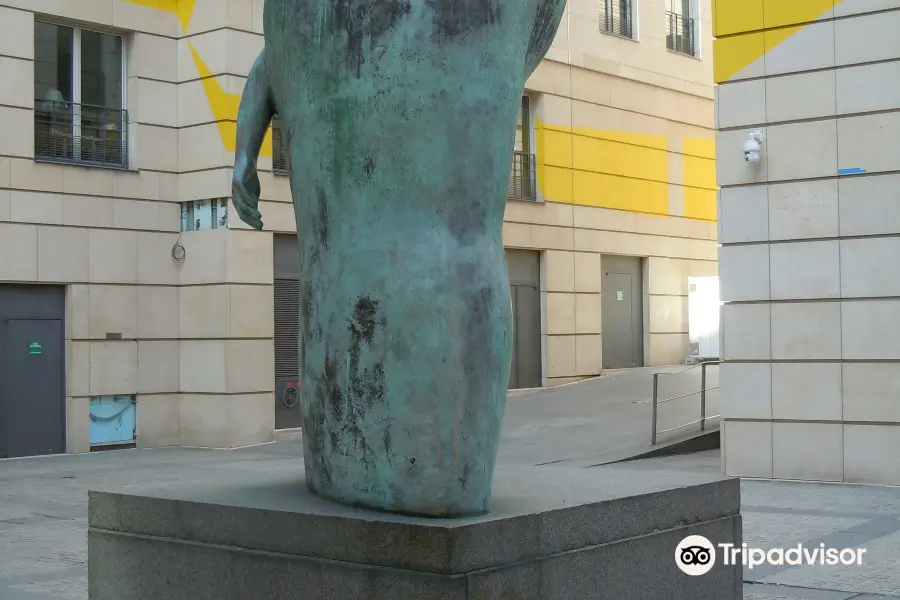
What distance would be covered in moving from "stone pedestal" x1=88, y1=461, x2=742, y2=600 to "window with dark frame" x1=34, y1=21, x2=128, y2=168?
535 inches

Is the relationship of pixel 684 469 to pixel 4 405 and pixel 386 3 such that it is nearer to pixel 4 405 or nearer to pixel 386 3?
pixel 4 405

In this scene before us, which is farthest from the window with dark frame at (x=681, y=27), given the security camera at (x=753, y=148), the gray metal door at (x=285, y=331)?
the security camera at (x=753, y=148)

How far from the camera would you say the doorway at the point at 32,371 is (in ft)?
56.6

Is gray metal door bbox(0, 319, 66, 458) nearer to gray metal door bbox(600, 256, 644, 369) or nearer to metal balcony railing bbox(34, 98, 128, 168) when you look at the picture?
metal balcony railing bbox(34, 98, 128, 168)

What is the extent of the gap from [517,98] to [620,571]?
1.95 meters

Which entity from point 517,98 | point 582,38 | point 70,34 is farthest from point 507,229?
point 517,98

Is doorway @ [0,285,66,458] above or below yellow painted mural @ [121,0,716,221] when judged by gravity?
below

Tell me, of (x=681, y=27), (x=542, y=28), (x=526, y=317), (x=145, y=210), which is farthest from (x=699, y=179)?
(x=542, y=28)

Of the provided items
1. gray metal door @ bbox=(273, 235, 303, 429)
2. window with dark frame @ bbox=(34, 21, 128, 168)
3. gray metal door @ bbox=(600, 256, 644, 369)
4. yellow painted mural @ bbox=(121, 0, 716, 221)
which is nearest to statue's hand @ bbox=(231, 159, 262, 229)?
window with dark frame @ bbox=(34, 21, 128, 168)

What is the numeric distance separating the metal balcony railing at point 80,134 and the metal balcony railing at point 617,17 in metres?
11.6

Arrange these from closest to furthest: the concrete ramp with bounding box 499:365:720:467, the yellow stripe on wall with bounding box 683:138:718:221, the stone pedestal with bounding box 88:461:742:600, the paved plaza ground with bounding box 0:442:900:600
Result: the stone pedestal with bounding box 88:461:742:600 → the paved plaza ground with bounding box 0:442:900:600 → the concrete ramp with bounding box 499:365:720:467 → the yellow stripe on wall with bounding box 683:138:718:221

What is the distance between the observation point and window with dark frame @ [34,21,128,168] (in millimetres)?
17922

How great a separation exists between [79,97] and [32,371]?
4200mm

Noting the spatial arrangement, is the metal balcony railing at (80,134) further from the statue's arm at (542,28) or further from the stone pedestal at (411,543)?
the statue's arm at (542,28)
